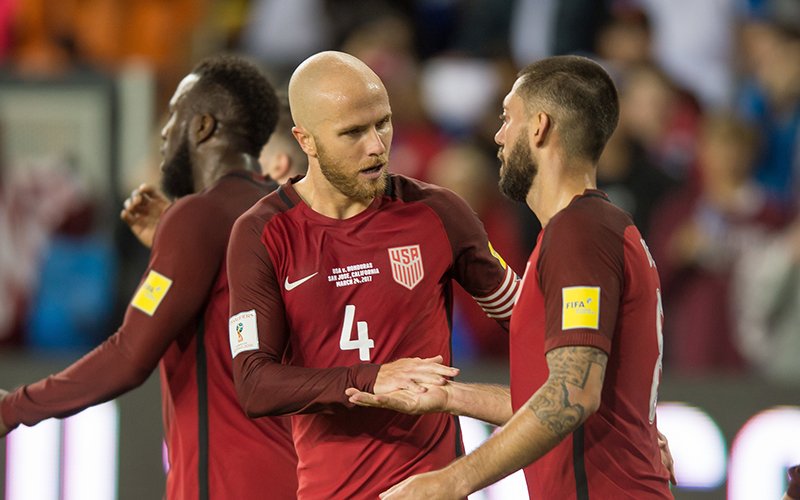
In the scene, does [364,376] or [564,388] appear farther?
[364,376]

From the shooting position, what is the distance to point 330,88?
424 cm

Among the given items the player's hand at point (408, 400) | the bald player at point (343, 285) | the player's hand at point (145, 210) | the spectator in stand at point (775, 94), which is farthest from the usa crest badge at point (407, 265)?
the spectator in stand at point (775, 94)

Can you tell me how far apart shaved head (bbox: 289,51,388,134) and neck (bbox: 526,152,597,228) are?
54 centimetres

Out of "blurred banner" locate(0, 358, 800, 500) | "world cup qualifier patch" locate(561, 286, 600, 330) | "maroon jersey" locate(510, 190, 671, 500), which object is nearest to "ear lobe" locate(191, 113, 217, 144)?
"maroon jersey" locate(510, 190, 671, 500)

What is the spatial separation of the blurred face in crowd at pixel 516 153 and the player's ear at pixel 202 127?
120 centimetres

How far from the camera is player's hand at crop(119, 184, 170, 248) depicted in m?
5.21

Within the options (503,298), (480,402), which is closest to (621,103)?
(503,298)

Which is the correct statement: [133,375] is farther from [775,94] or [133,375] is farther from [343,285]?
[775,94]

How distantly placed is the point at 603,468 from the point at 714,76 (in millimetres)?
7088

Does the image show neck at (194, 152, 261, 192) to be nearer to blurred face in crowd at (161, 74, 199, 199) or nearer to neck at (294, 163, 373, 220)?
blurred face in crowd at (161, 74, 199, 199)

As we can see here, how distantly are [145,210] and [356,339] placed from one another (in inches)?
53.5

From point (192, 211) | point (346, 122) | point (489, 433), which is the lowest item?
point (489, 433)

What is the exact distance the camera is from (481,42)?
10.9 meters

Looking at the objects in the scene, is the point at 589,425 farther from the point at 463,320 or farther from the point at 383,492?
the point at 463,320
